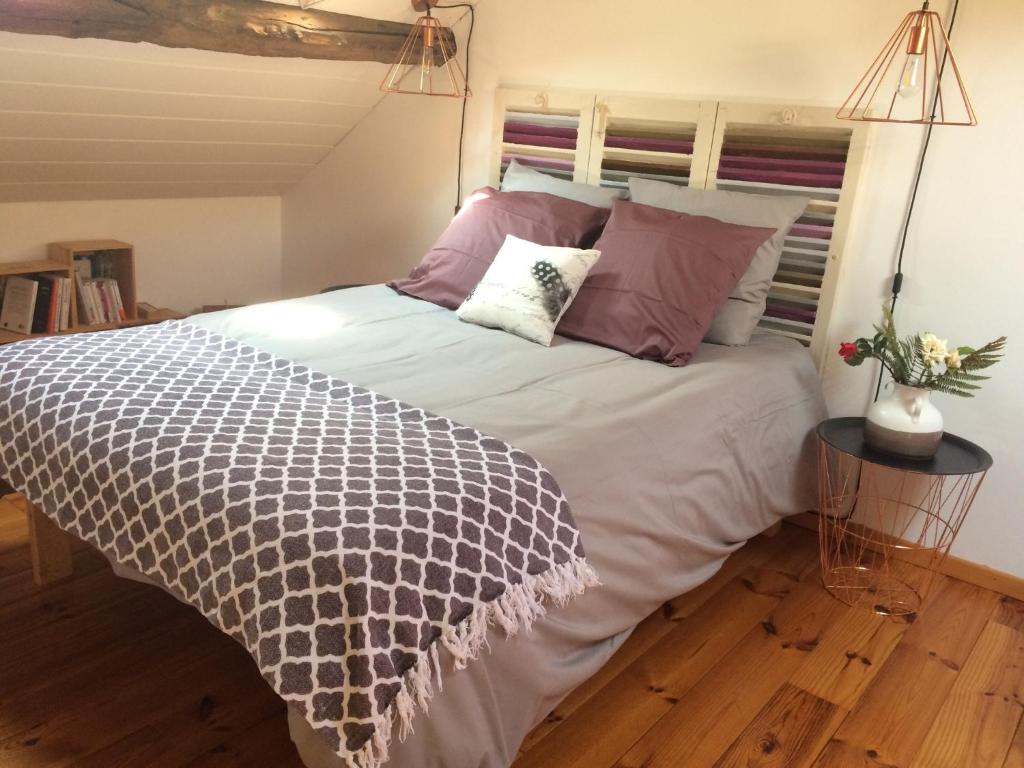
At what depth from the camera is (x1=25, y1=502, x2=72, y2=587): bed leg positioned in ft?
7.06

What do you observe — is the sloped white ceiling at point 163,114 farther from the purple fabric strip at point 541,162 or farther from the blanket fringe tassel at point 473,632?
the blanket fringe tassel at point 473,632

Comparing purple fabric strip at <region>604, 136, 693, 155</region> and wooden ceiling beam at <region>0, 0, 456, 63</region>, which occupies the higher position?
wooden ceiling beam at <region>0, 0, 456, 63</region>

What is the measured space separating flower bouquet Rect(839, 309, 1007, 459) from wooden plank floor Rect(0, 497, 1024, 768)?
0.48 meters

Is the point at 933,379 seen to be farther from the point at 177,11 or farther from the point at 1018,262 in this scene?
the point at 177,11

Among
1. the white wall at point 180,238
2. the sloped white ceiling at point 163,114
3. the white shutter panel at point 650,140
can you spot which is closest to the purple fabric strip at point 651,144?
the white shutter panel at point 650,140

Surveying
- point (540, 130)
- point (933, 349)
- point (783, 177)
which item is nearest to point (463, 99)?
point (540, 130)

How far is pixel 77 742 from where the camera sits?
66.8 inches

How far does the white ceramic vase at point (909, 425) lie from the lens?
2219 mm

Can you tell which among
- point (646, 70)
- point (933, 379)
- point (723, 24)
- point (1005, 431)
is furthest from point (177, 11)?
point (1005, 431)

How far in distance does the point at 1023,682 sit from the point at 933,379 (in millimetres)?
752

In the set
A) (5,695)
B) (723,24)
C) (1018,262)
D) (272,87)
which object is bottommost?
(5,695)

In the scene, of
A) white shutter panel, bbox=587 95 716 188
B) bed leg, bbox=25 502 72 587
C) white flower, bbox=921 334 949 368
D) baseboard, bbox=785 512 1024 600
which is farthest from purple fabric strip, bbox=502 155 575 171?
bed leg, bbox=25 502 72 587

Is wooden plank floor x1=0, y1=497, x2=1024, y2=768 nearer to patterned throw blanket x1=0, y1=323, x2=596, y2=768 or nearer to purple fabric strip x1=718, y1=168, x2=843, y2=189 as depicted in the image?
patterned throw blanket x1=0, y1=323, x2=596, y2=768

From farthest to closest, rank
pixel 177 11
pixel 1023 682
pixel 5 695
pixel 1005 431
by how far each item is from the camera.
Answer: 1. pixel 177 11
2. pixel 1005 431
3. pixel 1023 682
4. pixel 5 695
